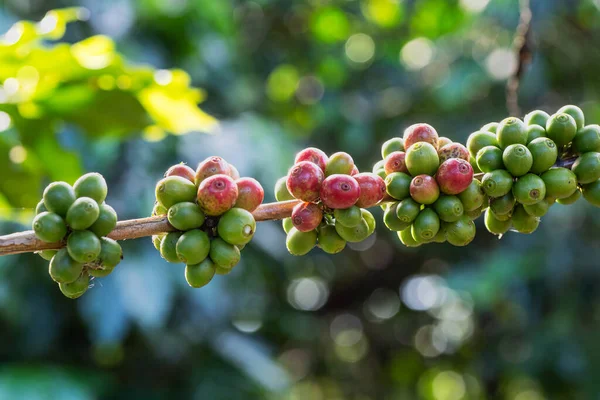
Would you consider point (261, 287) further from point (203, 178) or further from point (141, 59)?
point (203, 178)

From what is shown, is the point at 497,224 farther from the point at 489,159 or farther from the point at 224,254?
the point at 224,254

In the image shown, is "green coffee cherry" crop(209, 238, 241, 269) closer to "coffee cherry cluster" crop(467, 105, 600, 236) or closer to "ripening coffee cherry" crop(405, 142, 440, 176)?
"ripening coffee cherry" crop(405, 142, 440, 176)

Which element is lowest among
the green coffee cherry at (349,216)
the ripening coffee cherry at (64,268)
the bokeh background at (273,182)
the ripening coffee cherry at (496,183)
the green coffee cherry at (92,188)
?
the bokeh background at (273,182)

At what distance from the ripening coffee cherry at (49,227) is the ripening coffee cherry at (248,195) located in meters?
0.29

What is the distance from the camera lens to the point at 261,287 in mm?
4793

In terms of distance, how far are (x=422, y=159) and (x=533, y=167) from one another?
21 cm

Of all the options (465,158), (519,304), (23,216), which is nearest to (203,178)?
(465,158)

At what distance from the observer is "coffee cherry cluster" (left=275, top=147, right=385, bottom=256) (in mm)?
1087

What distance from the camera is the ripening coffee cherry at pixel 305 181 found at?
3.63ft

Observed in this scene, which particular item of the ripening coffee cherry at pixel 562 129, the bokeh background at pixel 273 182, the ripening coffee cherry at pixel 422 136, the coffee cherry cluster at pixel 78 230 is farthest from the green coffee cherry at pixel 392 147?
the bokeh background at pixel 273 182

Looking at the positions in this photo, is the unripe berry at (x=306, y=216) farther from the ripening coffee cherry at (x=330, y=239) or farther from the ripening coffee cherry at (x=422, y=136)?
the ripening coffee cherry at (x=422, y=136)

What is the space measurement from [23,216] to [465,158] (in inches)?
70.0

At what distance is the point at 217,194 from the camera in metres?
1.06

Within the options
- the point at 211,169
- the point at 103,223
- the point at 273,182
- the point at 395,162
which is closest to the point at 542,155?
the point at 395,162
